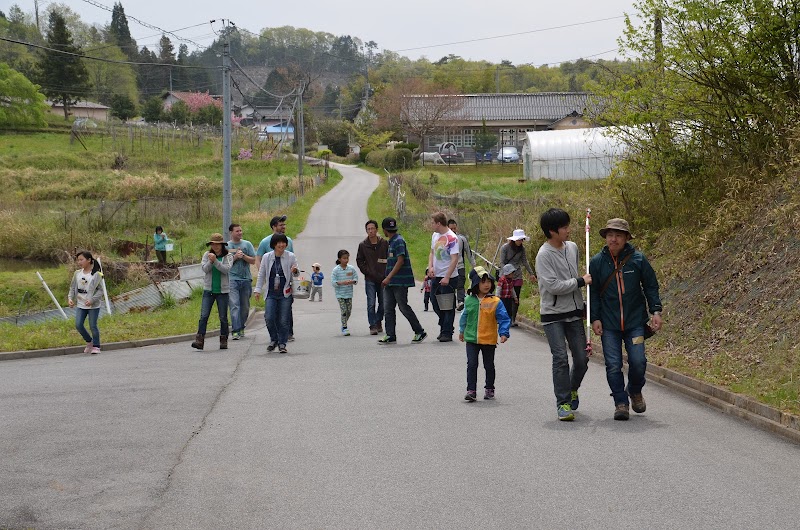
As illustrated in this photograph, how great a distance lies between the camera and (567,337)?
362 inches

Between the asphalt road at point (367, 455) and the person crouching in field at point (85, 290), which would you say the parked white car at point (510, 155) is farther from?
the asphalt road at point (367, 455)

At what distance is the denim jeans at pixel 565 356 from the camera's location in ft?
29.4

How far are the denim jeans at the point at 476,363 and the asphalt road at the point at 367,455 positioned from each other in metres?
0.24

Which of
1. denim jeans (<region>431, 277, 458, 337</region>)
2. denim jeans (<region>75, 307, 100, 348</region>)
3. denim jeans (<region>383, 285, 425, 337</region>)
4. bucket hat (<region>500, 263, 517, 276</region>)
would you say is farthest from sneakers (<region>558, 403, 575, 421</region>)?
denim jeans (<region>75, 307, 100, 348</region>)

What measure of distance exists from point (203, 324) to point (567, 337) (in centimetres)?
791

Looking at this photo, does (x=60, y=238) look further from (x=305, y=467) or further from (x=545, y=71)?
(x=545, y=71)

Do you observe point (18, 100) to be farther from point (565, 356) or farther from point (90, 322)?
point (565, 356)

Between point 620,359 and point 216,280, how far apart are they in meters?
8.14

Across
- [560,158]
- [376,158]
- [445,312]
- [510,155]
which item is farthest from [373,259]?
[376,158]

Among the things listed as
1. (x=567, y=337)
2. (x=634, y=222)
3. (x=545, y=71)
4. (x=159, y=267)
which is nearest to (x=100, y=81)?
(x=545, y=71)

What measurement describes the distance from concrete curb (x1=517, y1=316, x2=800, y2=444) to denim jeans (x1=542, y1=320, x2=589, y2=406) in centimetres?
160

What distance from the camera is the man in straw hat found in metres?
15.3

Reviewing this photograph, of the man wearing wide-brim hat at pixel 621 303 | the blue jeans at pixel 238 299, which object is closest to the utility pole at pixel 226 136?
the blue jeans at pixel 238 299

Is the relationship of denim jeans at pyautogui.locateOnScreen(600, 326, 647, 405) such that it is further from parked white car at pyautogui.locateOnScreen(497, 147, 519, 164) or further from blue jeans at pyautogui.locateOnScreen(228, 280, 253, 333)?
parked white car at pyautogui.locateOnScreen(497, 147, 519, 164)
